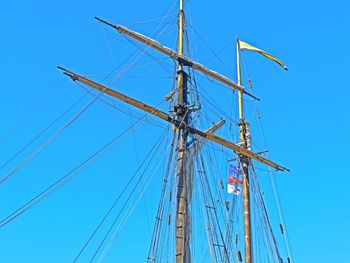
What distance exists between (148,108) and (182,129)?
2.22m

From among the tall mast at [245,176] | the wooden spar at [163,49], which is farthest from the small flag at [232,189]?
the wooden spar at [163,49]

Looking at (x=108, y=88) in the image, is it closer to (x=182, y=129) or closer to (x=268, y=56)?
(x=182, y=129)

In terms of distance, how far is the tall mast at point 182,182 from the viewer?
77.9 feet

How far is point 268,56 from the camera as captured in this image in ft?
139

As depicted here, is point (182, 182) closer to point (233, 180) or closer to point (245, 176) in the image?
point (233, 180)

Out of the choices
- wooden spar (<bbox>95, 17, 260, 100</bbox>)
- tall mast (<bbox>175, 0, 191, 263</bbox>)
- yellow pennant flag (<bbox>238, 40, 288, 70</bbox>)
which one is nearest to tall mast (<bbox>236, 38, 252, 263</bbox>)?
yellow pennant flag (<bbox>238, 40, 288, 70</bbox>)

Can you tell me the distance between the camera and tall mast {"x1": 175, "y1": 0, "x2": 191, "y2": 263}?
77.9ft

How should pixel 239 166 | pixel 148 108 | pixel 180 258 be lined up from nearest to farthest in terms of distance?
pixel 180 258 < pixel 148 108 < pixel 239 166

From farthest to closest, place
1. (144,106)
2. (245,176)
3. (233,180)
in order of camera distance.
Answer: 1. (245,176)
2. (233,180)
3. (144,106)

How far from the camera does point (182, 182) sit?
25.5 m

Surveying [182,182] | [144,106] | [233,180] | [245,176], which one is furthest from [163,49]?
[245,176]

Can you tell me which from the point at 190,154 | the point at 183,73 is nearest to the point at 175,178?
the point at 190,154

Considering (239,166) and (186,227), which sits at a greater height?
(239,166)

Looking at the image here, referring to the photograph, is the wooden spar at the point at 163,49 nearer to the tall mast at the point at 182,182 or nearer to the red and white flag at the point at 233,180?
the tall mast at the point at 182,182
